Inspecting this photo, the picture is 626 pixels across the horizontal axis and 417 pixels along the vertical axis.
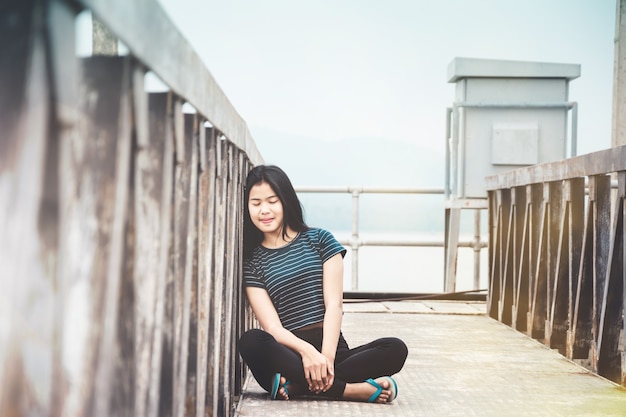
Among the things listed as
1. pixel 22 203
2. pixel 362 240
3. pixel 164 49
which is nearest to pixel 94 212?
pixel 22 203

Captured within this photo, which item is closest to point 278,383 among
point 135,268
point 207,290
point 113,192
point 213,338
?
point 213,338

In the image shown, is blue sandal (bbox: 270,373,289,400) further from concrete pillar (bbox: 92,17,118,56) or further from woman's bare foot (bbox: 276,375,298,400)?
concrete pillar (bbox: 92,17,118,56)

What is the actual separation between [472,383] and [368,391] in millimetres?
473

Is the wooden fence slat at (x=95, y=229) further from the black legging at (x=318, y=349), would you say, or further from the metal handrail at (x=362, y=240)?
the metal handrail at (x=362, y=240)

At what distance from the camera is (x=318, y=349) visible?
2396 millimetres

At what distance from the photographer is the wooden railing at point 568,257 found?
105 inches

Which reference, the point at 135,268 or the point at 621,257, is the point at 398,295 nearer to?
the point at 621,257

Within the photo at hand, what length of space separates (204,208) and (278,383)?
974 mm

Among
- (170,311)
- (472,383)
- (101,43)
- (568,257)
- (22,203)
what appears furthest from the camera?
(568,257)

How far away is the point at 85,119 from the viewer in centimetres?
74

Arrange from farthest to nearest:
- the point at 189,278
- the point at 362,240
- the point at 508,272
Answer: the point at 362,240 < the point at 508,272 < the point at 189,278

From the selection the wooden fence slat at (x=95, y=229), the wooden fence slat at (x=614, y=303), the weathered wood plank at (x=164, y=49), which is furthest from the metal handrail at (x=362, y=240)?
the wooden fence slat at (x=95, y=229)

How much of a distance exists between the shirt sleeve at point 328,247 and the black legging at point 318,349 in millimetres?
241

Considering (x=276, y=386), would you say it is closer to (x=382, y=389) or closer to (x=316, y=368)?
(x=316, y=368)
